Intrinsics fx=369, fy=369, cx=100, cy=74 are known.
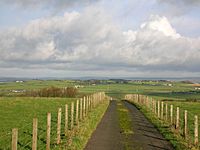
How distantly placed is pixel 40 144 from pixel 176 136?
823 cm

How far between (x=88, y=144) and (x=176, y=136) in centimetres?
586

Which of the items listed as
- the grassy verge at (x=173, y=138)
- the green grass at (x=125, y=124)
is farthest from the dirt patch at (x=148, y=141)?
the green grass at (x=125, y=124)

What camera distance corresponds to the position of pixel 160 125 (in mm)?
27531

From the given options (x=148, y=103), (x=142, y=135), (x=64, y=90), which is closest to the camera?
(x=142, y=135)

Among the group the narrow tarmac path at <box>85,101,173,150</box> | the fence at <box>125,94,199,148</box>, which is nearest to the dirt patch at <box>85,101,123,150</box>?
the narrow tarmac path at <box>85,101,173,150</box>

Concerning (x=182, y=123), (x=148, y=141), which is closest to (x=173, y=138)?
(x=148, y=141)

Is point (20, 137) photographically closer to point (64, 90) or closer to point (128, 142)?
point (128, 142)

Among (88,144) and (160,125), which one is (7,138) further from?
(160,125)

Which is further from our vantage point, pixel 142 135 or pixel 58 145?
pixel 142 135

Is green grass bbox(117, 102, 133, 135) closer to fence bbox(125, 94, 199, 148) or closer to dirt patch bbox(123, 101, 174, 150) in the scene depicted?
dirt patch bbox(123, 101, 174, 150)

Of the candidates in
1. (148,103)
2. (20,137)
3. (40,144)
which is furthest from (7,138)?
(148,103)

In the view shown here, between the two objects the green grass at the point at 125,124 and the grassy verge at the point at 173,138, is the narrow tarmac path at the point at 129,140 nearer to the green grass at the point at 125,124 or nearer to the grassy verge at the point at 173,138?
the grassy verge at the point at 173,138

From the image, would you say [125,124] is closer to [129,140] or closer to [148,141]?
[129,140]

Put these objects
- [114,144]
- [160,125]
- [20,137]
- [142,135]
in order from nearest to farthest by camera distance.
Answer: [114,144] → [20,137] → [142,135] → [160,125]
